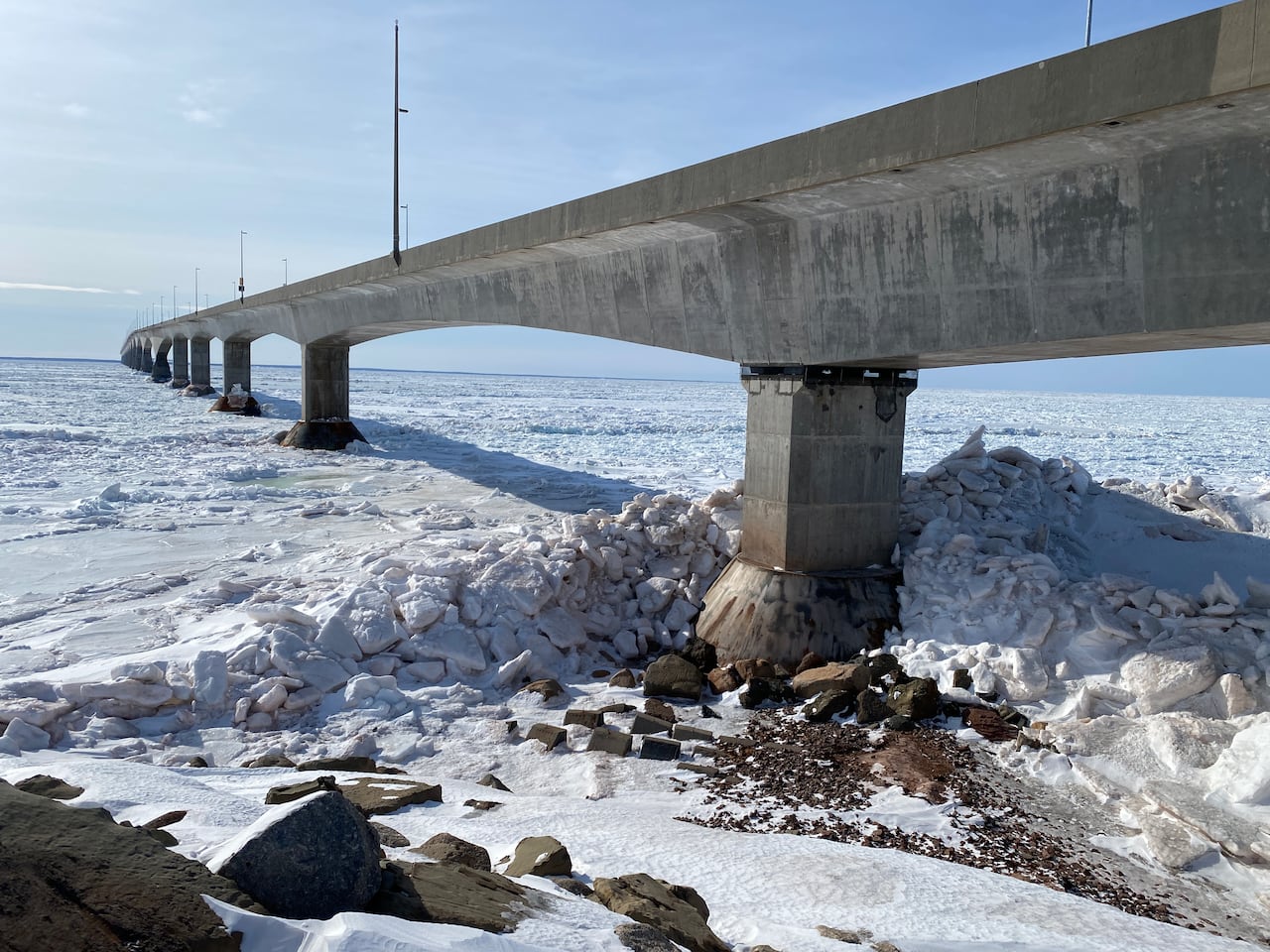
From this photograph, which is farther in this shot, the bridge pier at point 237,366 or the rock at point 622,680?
the bridge pier at point 237,366

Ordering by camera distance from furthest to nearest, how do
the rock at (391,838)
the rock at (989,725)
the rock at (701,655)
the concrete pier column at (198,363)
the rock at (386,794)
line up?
the concrete pier column at (198,363) → the rock at (701,655) → the rock at (989,725) → the rock at (386,794) → the rock at (391,838)

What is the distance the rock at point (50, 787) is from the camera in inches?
186

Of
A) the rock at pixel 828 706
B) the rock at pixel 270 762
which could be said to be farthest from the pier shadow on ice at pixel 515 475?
the rock at pixel 270 762

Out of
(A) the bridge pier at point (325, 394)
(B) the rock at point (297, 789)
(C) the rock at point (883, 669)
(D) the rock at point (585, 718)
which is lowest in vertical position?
(D) the rock at point (585, 718)

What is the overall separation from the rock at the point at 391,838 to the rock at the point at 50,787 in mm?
1585

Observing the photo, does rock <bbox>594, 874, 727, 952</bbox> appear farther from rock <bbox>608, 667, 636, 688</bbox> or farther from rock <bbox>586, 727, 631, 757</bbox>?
rock <bbox>608, 667, 636, 688</bbox>

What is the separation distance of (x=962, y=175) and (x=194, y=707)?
7.45 meters

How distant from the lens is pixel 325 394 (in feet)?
93.4

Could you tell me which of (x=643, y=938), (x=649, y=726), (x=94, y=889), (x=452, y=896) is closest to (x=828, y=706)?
(x=649, y=726)

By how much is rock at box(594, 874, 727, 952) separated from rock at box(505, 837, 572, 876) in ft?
0.76

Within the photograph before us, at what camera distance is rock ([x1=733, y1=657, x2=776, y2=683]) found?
8.62 m

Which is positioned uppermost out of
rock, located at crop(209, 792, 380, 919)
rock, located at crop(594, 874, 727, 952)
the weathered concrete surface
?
the weathered concrete surface

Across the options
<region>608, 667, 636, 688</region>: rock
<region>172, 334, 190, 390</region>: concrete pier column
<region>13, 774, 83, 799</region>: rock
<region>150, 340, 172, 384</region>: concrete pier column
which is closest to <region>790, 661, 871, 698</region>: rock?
<region>608, 667, 636, 688</region>: rock

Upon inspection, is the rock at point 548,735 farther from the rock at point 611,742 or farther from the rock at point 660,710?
the rock at point 660,710
